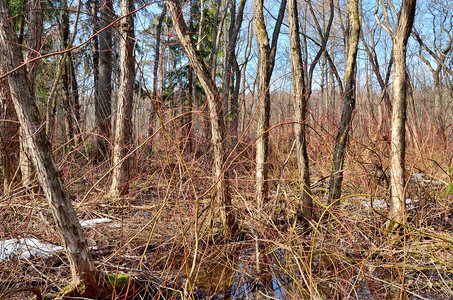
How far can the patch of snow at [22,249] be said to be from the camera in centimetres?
274

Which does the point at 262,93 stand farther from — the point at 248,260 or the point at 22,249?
the point at 22,249

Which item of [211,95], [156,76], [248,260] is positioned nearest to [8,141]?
[156,76]

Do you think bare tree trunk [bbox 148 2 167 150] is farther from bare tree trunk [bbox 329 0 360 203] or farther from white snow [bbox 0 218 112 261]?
bare tree trunk [bbox 329 0 360 203]

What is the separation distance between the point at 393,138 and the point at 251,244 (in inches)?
73.4

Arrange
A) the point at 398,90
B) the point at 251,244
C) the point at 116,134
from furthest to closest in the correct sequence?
the point at 116,134 < the point at 251,244 < the point at 398,90

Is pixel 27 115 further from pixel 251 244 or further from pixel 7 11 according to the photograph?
pixel 251 244

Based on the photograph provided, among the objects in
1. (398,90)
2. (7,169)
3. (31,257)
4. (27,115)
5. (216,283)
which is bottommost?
(216,283)

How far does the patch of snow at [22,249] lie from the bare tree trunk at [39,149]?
3.05ft

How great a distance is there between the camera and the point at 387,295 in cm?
269

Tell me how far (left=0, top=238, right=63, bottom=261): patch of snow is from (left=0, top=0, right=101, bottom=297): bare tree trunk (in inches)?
36.6

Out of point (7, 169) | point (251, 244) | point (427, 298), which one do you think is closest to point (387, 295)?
point (427, 298)

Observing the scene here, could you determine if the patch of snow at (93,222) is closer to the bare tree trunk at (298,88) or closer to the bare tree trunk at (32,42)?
the bare tree trunk at (32,42)

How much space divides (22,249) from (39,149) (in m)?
1.52


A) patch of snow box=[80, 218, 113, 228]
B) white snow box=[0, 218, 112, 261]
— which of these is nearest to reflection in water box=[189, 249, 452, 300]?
white snow box=[0, 218, 112, 261]
